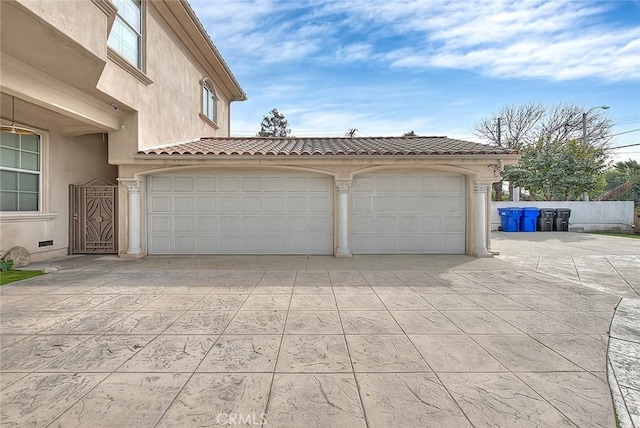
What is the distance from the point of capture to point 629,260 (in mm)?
8555

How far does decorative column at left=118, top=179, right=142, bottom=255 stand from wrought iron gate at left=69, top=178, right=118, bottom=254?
81 cm

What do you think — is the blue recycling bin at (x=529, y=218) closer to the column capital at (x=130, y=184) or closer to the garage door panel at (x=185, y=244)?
the garage door panel at (x=185, y=244)

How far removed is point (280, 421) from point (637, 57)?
18.2 m

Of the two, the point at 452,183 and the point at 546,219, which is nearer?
the point at 452,183

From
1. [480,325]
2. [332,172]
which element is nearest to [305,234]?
[332,172]

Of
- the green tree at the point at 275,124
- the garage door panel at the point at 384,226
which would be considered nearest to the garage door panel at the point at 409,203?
the garage door panel at the point at 384,226

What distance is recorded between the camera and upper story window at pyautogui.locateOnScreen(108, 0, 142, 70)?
7.66 m

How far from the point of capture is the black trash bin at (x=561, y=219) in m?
16.3

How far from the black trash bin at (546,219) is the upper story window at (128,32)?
18962mm

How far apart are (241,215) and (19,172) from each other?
18.4 ft

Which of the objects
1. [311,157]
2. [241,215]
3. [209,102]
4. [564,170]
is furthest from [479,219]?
[564,170]

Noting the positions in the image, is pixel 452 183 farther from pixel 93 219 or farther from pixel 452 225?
pixel 93 219

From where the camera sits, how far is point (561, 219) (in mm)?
16359

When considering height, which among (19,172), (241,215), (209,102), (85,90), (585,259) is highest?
(209,102)
